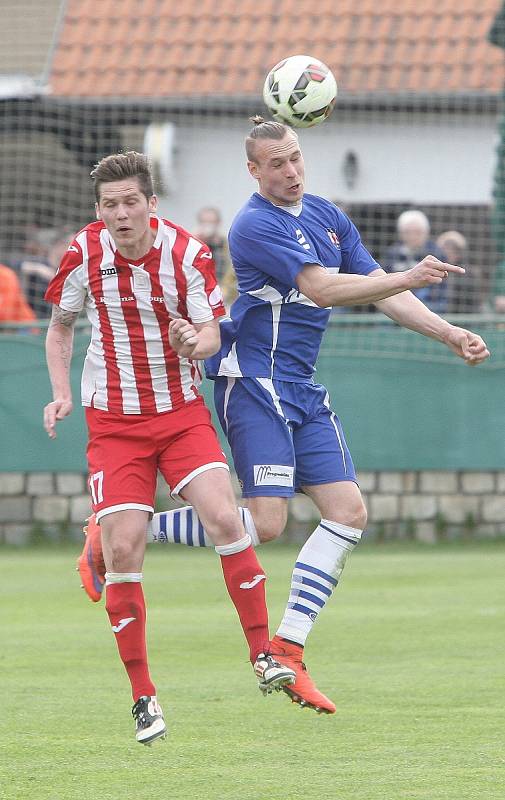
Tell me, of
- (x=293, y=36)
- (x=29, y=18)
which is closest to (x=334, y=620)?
(x=293, y=36)

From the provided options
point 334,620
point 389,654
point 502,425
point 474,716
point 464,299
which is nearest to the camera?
point 474,716

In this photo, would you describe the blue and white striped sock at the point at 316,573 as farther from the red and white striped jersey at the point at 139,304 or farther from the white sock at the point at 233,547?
the red and white striped jersey at the point at 139,304

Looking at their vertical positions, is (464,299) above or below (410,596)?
above

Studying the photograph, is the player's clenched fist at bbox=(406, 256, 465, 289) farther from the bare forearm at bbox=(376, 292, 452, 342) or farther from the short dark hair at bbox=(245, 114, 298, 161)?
the short dark hair at bbox=(245, 114, 298, 161)

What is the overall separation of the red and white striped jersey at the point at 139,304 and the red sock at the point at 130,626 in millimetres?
737

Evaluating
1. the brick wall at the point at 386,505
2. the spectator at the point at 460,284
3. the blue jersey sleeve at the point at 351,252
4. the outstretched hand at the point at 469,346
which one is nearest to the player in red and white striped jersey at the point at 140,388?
the blue jersey sleeve at the point at 351,252

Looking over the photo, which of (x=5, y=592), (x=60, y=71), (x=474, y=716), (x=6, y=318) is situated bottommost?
(x=5, y=592)

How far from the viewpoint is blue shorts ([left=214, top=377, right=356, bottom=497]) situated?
691cm

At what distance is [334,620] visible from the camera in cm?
980

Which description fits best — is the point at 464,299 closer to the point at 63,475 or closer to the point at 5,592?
the point at 63,475

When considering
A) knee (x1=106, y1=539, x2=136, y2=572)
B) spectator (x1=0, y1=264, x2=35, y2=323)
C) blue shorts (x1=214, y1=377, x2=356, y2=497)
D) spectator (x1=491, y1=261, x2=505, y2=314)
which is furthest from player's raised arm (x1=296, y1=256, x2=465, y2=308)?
spectator (x1=491, y1=261, x2=505, y2=314)

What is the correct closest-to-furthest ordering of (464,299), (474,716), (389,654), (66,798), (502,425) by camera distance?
(66,798) < (474,716) < (389,654) < (502,425) < (464,299)

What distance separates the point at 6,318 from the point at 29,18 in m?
7.08

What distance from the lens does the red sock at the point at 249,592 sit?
6.57 meters
